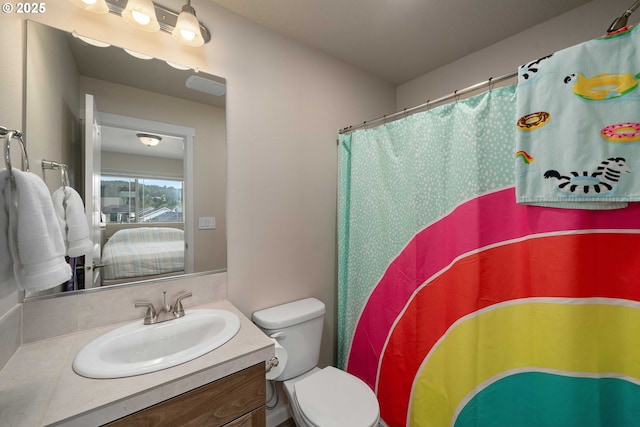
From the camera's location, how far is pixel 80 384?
0.76 meters

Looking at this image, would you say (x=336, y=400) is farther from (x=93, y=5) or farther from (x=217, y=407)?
(x=93, y=5)

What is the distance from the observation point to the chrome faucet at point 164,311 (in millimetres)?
1146

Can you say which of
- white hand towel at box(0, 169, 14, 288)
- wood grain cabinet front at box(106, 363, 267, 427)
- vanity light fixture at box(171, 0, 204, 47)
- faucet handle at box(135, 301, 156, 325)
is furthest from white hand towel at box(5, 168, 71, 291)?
vanity light fixture at box(171, 0, 204, 47)

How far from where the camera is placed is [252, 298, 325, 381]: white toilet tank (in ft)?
4.69

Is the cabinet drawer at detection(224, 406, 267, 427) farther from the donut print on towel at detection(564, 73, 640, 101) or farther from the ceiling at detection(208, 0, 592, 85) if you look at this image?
the ceiling at detection(208, 0, 592, 85)

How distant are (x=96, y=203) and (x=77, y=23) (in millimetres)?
775

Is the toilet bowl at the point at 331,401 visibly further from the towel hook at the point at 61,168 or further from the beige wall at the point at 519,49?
the beige wall at the point at 519,49

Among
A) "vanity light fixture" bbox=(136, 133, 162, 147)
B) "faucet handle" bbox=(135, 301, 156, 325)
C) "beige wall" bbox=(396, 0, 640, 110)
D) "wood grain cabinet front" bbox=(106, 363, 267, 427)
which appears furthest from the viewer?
"beige wall" bbox=(396, 0, 640, 110)

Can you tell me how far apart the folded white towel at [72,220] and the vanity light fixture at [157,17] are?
2.56 ft

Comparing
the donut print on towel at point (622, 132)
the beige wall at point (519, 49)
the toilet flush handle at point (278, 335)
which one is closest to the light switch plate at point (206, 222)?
the toilet flush handle at point (278, 335)

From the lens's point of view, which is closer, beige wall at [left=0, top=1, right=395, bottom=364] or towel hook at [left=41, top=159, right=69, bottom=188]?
towel hook at [left=41, top=159, right=69, bottom=188]

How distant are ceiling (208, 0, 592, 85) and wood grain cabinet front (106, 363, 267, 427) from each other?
5.86 ft

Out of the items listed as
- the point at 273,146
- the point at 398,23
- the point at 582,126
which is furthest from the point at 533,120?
the point at 273,146

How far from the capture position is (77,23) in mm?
1077
